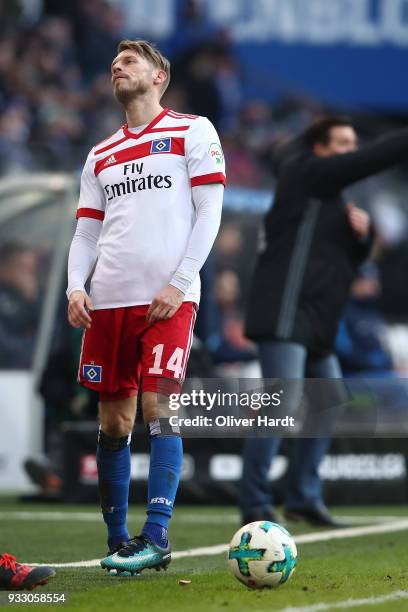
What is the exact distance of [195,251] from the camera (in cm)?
477

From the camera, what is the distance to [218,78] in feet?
60.5

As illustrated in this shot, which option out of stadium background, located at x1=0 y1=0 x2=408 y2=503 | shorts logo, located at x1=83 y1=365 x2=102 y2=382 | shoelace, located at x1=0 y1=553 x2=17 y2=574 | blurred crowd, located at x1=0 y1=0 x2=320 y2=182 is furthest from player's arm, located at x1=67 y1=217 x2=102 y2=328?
blurred crowd, located at x1=0 y1=0 x2=320 y2=182

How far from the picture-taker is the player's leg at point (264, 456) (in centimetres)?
664

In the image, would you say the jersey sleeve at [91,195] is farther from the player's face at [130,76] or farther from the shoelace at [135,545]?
the shoelace at [135,545]

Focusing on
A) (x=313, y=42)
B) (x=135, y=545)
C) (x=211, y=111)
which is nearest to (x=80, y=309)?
(x=135, y=545)

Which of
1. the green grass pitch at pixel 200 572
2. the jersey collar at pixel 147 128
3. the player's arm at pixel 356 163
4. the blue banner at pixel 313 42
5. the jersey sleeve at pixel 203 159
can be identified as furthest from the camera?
the blue banner at pixel 313 42

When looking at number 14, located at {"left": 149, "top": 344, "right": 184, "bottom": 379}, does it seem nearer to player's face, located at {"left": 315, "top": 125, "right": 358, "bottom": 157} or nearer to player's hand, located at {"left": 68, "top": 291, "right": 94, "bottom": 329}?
player's hand, located at {"left": 68, "top": 291, "right": 94, "bottom": 329}

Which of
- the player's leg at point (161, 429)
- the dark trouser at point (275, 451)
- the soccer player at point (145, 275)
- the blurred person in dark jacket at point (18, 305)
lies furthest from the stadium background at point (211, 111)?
the player's leg at point (161, 429)

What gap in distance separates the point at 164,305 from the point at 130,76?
0.88 metres

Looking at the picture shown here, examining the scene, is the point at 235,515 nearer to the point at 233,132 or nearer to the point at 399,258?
the point at 399,258

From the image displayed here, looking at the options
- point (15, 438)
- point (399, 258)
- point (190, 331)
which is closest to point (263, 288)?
point (190, 331)

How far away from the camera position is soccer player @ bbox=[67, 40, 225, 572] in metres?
4.73

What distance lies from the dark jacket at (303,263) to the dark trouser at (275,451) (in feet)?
0.25

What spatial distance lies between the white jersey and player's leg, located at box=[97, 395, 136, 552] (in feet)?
1.32
